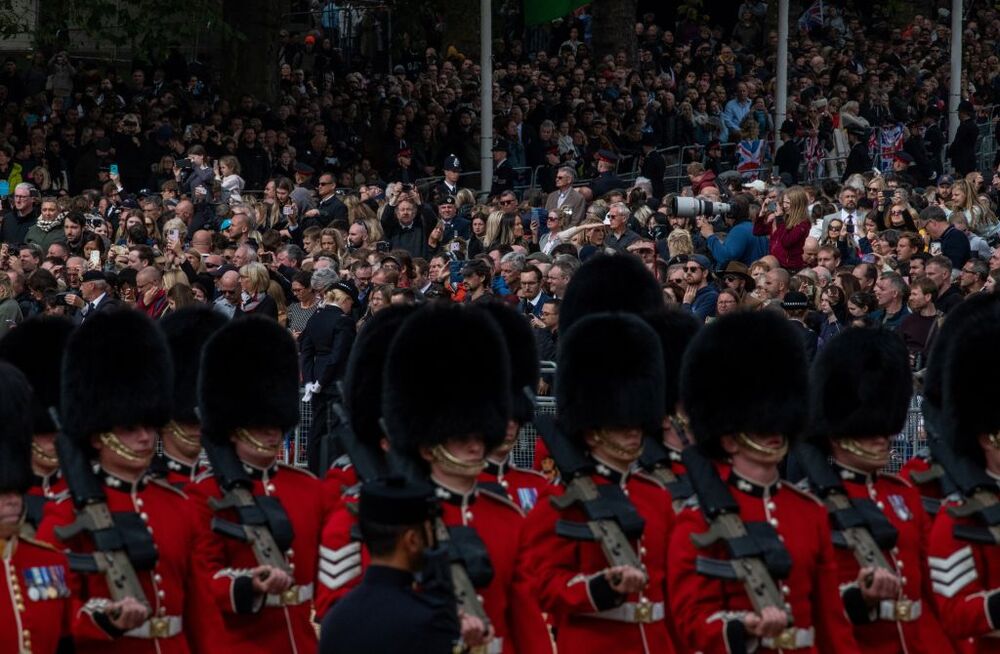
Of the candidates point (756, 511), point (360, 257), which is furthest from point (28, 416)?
point (360, 257)

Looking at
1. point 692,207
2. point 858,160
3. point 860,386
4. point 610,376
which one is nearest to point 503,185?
point 858,160

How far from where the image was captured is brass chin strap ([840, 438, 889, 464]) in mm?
7113

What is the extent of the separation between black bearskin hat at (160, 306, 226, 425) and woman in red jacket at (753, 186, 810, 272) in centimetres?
719

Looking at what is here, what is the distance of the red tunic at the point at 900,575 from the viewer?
22.2ft

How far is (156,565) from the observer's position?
6562mm

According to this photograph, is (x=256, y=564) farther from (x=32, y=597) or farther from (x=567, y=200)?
(x=567, y=200)

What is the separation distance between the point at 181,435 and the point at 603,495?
1.84 m

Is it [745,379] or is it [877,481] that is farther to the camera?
[877,481]

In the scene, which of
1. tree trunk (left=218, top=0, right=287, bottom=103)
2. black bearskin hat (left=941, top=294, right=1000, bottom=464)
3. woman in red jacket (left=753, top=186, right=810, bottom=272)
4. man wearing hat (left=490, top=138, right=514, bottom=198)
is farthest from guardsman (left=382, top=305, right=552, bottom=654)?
tree trunk (left=218, top=0, right=287, bottom=103)

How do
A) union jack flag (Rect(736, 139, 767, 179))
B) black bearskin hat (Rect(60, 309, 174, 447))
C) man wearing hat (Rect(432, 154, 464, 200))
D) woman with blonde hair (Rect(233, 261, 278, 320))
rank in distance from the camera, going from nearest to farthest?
1. black bearskin hat (Rect(60, 309, 174, 447))
2. woman with blonde hair (Rect(233, 261, 278, 320))
3. man wearing hat (Rect(432, 154, 464, 200))
4. union jack flag (Rect(736, 139, 767, 179))

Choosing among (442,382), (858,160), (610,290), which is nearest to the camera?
(442,382)

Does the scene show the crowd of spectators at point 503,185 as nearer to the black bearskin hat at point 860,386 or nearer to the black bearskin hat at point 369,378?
the black bearskin hat at point 860,386

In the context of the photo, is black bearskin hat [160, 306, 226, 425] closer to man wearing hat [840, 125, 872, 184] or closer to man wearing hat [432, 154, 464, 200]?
A: man wearing hat [432, 154, 464, 200]

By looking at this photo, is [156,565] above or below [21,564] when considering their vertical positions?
below
